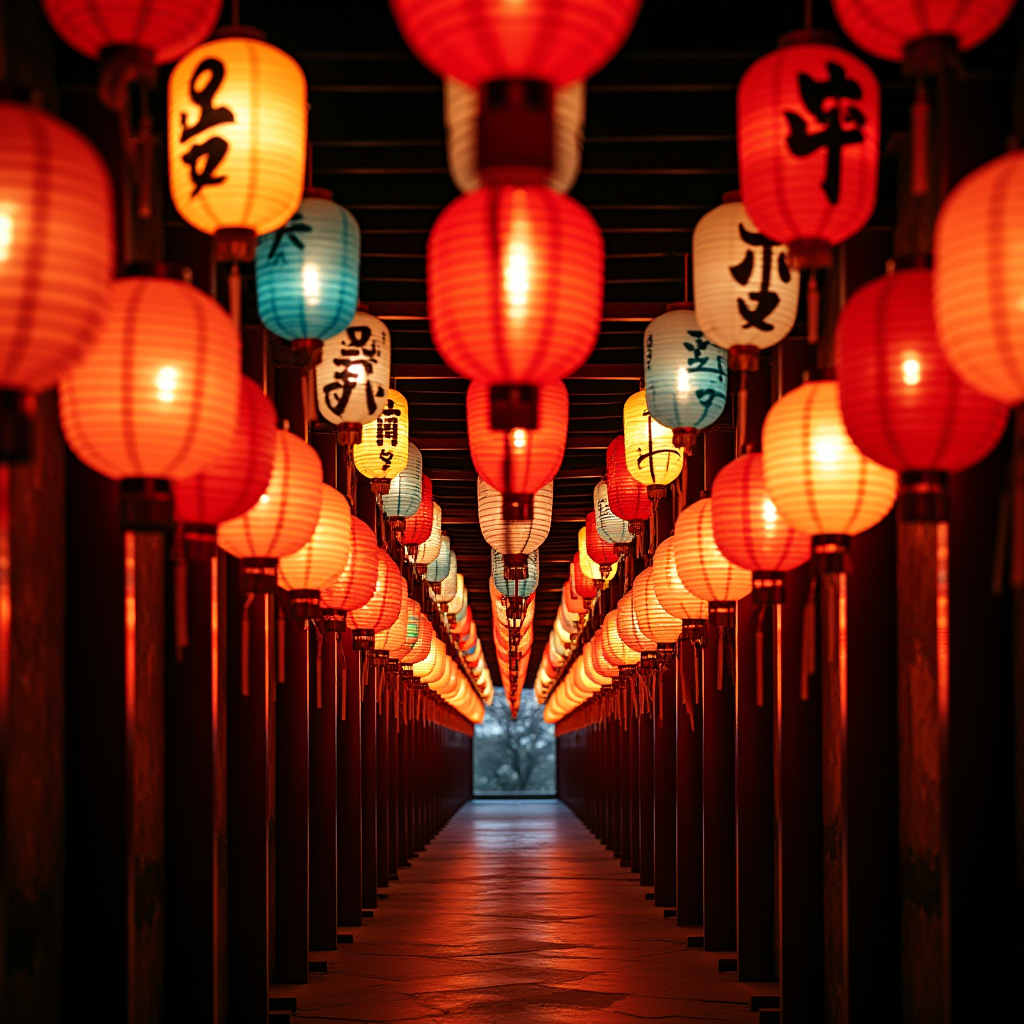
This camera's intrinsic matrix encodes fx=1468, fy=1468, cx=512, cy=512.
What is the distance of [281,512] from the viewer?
6379 mm

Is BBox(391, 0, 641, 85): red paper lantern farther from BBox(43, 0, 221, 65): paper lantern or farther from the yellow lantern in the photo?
the yellow lantern

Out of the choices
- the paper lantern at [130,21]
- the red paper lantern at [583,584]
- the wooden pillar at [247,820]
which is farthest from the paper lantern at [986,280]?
the red paper lantern at [583,584]

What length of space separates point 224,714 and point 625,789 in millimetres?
13326

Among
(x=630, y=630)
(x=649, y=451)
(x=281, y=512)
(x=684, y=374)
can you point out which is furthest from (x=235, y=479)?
(x=630, y=630)

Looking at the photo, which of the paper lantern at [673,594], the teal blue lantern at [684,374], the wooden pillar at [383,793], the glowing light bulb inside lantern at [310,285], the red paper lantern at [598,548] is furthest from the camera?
the wooden pillar at [383,793]

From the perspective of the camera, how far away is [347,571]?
8.78 m

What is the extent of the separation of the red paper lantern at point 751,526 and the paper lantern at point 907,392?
1.91 m

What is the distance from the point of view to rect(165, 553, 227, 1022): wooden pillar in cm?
718

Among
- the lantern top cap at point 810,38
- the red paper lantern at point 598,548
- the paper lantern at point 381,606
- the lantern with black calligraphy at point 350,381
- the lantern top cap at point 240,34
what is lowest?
the paper lantern at point 381,606

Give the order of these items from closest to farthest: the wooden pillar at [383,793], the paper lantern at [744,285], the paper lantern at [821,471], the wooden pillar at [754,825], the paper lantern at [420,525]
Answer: the paper lantern at [821,471]
the paper lantern at [744,285]
the wooden pillar at [754,825]
the paper lantern at [420,525]
the wooden pillar at [383,793]

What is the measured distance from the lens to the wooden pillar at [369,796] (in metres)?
15.0

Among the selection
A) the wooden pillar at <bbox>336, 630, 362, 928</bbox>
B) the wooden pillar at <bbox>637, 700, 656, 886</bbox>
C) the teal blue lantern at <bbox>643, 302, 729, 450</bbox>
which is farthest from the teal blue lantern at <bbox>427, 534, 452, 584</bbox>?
the teal blue lantern at <bbox>643, 302, 729, 450</bbox>

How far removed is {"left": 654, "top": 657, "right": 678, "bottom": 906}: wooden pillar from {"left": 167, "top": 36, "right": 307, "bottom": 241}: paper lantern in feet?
33.4

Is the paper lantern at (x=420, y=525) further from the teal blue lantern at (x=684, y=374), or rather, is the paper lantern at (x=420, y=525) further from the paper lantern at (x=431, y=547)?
the teal blue lantern at (x=684, y=374)
